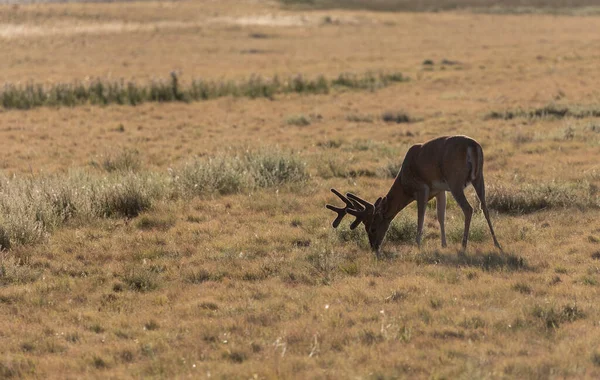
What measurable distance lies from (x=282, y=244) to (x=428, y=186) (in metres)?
2.45

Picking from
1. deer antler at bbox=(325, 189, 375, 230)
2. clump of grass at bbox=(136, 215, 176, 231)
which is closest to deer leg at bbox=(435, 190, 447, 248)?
deer antler at bbox=(325, 189, 375, 230)

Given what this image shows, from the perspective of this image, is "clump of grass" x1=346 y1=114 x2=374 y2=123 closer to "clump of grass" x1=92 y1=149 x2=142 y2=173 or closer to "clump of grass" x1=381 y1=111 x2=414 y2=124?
"clump of grass" x1=381 y1=111 x2=414 y2=124

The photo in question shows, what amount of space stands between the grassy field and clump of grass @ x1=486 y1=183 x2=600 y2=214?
5 cm

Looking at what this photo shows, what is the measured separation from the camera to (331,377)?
742 centimetres

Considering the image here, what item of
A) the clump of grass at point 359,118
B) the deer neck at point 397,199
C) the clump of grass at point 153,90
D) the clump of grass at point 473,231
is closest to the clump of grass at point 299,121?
the clump of grass at point 359,118

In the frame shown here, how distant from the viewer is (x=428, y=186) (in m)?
12.0

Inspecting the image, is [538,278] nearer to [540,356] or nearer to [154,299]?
[540,356]

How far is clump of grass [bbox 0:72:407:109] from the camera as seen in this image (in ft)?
108

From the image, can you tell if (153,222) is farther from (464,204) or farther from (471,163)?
(471,163)

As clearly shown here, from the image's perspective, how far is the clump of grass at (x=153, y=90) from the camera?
3303 centimetres

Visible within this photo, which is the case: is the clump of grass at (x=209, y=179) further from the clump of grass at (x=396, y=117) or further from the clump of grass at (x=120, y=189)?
the clump of grass at (x=396, y=117)

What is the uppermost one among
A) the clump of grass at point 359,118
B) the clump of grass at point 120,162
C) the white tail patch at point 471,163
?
the white tail patch at point 471,163

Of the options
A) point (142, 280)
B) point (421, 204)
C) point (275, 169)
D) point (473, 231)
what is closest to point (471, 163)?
point (421, 204)

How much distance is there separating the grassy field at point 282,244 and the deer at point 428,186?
1.42 ft
